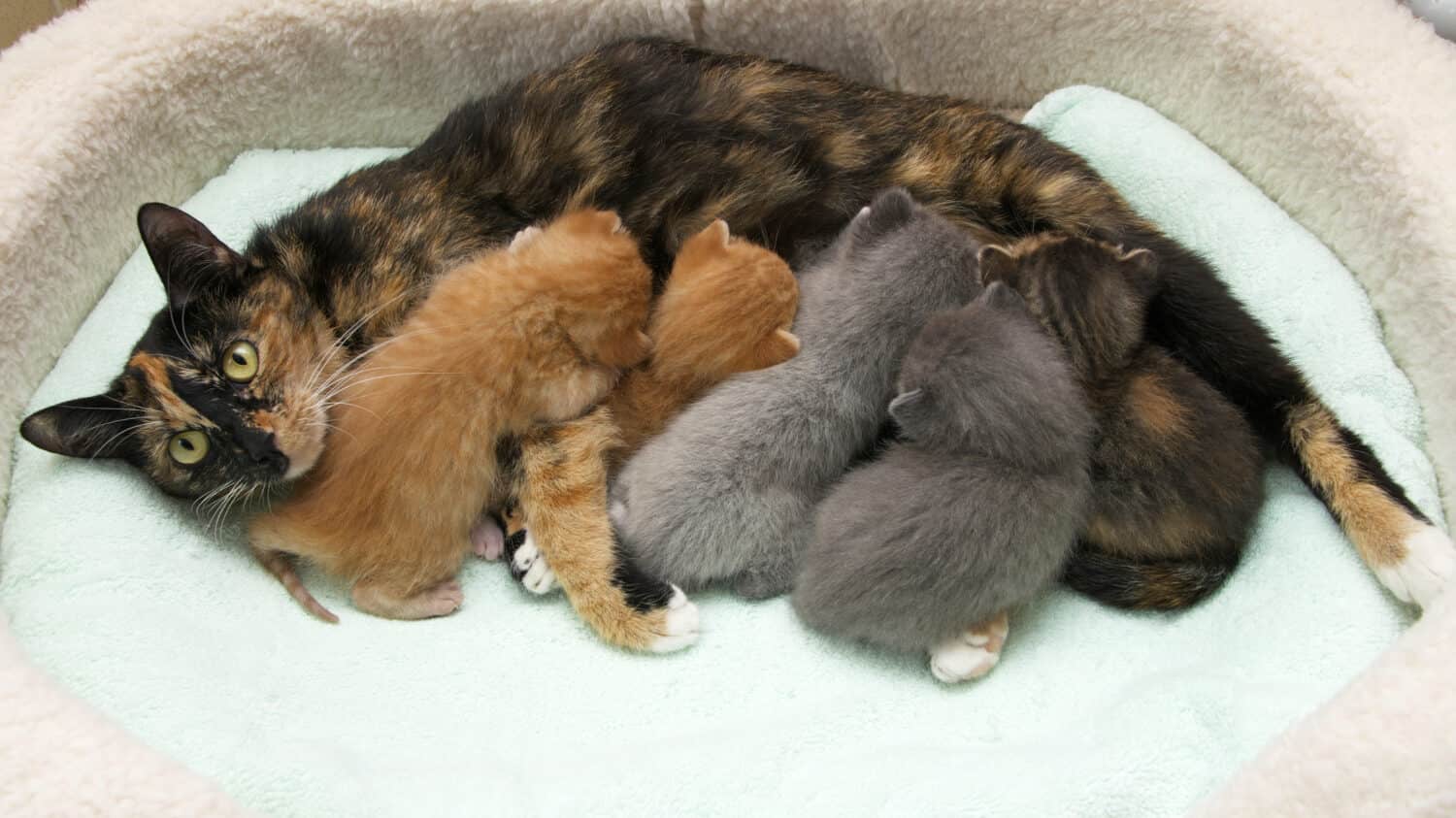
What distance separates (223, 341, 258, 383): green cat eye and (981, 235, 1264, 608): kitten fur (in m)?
1.13

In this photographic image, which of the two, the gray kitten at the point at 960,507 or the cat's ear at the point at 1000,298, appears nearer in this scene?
the gray kitten at the point at 960,507

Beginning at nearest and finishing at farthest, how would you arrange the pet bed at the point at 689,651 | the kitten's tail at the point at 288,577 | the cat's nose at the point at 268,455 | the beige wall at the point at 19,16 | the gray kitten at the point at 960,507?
the pet bed at the point at 689,651 → the gray kitten at the point at 960,507 → the cat's nose at the point at 268,455 → the kitten's tail at the point at 288,577 → the beige wall at the point at 19,16

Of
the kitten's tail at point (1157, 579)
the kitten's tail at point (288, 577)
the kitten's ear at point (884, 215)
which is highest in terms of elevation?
the kitten's ear at point (884, 215)

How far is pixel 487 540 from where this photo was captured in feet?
5.44

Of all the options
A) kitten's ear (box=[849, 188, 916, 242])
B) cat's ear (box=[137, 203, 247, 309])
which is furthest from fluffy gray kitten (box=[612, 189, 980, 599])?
cat's ear (box=[137, 203, 247, 309])

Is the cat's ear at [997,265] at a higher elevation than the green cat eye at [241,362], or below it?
higher

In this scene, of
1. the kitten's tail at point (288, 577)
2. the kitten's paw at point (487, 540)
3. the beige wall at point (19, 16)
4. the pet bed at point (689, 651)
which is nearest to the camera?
the pet bed at point (689, 651)

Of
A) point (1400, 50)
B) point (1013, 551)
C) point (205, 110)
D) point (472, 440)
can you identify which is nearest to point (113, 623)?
point (472, 440)

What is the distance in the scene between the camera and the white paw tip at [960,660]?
140 cm

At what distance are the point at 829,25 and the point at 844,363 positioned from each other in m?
0.84

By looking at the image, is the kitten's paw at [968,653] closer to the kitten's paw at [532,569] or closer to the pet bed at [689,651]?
the pet bed at [689,651]

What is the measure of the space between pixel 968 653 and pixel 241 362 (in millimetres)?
1147

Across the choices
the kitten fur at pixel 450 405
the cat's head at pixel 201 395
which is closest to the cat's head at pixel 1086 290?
A: the kitten fur at pixel 450 405

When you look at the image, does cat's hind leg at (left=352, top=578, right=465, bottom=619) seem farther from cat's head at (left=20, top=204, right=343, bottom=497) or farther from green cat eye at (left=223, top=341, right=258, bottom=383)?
green cat eye at (left=223, top=341, right=258, bottom=383)
